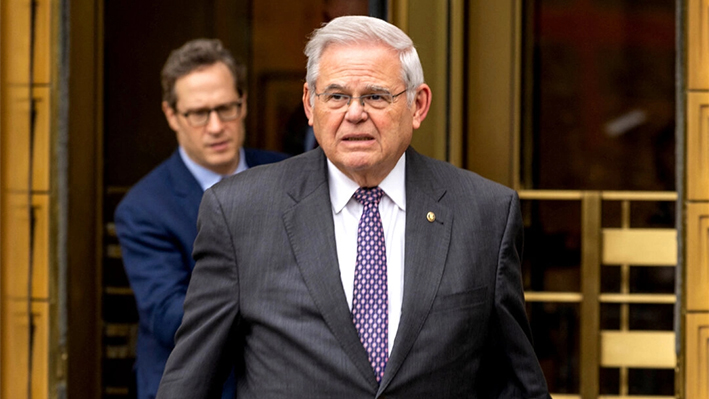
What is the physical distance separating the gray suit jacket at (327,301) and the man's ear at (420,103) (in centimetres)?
12

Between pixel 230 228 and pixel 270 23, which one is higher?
pixel 270 23

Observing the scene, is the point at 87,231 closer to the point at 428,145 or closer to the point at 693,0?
the point at 428,145

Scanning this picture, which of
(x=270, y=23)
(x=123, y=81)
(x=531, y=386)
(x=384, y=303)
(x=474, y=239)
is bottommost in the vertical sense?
(x=531, y=386)

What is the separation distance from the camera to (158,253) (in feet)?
9.37

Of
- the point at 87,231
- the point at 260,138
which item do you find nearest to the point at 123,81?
the point at 260,138

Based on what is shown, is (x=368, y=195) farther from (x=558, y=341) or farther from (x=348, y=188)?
(x=558, y=341)

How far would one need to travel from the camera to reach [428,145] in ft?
10.3

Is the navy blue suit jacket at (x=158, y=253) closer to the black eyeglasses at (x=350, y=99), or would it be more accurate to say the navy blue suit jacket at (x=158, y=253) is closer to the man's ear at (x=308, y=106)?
the man's ear at (x=308, y=106)

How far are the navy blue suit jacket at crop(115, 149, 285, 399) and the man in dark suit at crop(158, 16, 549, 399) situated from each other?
802mm

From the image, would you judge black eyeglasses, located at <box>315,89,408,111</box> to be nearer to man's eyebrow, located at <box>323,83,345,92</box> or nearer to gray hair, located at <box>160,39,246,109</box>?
man's eyebrow, located at <box>323,83,345,92</box>

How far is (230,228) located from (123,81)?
8.73 ft

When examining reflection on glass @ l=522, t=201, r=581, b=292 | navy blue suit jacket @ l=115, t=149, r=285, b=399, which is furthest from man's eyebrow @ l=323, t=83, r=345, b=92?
reflection on glass @ l=522, t=201, r=581, b=292

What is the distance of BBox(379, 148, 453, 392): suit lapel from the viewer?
1.86 meters

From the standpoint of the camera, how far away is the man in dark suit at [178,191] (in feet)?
9.23
